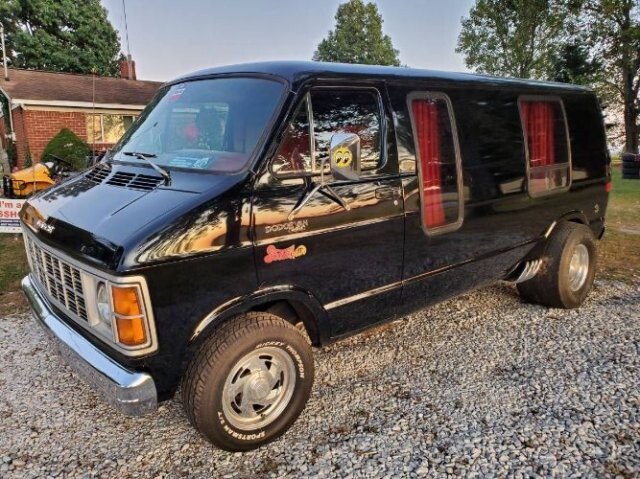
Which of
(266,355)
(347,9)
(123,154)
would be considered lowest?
(266,355)

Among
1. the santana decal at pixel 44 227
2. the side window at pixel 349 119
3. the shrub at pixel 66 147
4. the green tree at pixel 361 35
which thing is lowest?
the santana decal at pixel 44 227

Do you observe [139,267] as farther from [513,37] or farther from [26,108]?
[513,37]

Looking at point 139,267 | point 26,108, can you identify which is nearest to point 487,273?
point 139,267

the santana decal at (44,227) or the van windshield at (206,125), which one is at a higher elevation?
the van windshield at (206,125)

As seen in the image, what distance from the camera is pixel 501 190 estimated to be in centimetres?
409

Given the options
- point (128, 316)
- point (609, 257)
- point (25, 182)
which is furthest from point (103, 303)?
point (25, 182)

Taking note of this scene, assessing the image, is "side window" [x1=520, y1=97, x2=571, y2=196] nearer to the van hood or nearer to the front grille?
the van hood

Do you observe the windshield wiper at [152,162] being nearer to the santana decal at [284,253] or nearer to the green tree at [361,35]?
the santana decal at [284,253]

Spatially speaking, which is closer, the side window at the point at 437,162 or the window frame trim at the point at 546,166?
the side window at the point at 437,162

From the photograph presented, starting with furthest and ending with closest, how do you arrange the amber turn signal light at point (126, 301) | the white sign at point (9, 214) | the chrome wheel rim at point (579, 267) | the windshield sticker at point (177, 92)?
the white sign at point (9, 214)
the chrome wheel rim at point (579, 267)
the windshield sticker at point (177, 92)
the amber turn signal light at point (126, 301)

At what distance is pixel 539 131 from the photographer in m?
4.52

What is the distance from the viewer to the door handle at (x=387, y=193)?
10.7 ft

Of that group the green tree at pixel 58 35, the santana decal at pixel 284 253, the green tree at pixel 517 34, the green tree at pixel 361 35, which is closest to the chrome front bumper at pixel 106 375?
the santana decal at pixel 284 253

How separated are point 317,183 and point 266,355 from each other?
1.06m
